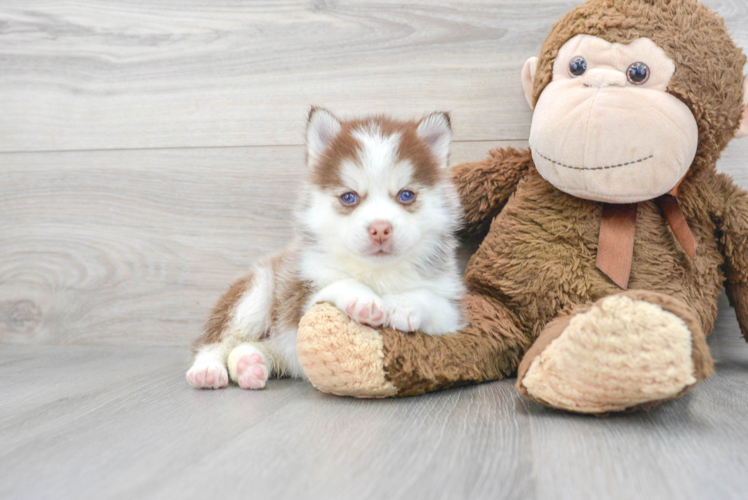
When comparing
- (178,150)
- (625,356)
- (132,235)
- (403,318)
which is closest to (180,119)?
(178,150)

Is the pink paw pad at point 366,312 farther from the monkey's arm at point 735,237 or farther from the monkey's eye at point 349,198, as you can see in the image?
the monkey's arm at point 735,237

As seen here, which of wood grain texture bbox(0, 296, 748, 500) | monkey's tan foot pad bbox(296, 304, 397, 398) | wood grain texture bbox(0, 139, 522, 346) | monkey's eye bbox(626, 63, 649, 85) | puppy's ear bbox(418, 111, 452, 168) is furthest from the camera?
wood grain texture bbox(0, 139, 522, 346)

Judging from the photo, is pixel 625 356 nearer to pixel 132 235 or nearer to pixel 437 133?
pixel 437 133

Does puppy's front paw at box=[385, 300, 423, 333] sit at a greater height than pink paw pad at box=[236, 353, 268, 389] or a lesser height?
greater

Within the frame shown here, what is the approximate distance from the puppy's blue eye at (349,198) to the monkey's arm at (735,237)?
2.93ft

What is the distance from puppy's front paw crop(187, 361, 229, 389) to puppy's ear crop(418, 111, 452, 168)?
70cm

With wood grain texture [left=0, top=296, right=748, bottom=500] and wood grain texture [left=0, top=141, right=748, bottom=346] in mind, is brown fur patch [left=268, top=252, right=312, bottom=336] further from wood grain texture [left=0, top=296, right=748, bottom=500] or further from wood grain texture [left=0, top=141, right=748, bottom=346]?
wood grain texture [left=0, top=141, right=748, bottom=346]

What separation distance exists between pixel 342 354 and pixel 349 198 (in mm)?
347

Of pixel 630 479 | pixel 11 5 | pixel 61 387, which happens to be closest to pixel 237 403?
pixel 61 387

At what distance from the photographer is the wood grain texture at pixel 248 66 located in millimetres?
1758

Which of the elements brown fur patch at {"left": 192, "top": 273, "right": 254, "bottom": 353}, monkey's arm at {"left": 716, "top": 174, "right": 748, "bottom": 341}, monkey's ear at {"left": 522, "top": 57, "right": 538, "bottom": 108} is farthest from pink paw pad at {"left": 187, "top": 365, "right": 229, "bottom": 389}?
monkey's arm at {"left": 716, "top": 174, "right": 748, "bottom": 341}

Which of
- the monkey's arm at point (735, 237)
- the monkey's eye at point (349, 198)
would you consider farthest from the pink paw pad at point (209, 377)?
the monkey's arm at point (735, 237)

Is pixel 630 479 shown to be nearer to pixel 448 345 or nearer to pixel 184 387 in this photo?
pixel 448 345

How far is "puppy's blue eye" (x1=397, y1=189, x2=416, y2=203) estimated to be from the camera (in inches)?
51.4
